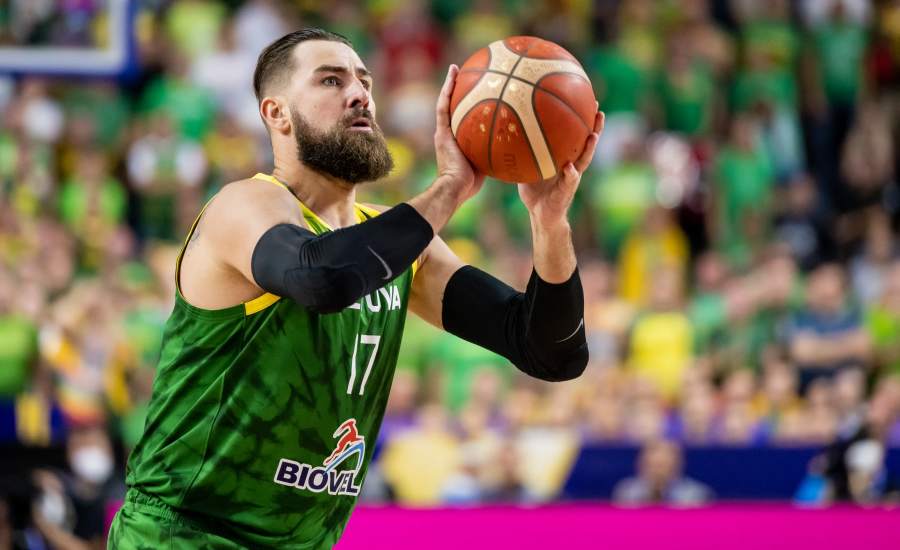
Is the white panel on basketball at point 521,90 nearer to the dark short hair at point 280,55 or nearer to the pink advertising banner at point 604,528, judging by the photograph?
the dark short hair at point 280,55

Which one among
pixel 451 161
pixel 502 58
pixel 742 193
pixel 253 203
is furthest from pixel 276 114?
pixel 742 193

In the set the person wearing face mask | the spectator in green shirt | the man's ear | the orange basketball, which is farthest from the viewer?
the spectator in green shirt

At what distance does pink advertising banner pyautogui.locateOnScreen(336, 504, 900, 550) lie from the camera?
6367 mm

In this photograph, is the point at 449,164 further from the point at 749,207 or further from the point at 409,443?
the point at 749,207

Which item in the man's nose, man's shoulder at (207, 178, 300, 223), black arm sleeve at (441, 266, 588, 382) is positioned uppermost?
the man's nose

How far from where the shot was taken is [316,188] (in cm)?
417

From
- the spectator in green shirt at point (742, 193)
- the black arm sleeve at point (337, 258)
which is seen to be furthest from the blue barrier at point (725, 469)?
the black arm sleeve at point (337, 258)

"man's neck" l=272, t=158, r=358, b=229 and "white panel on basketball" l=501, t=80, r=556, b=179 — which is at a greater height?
"white panel on basketball" l=501, t=80, r=556, b=179

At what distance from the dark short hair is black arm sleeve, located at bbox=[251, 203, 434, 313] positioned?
790mm

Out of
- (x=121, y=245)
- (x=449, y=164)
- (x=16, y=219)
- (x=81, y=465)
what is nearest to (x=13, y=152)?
(x=16, y=219)

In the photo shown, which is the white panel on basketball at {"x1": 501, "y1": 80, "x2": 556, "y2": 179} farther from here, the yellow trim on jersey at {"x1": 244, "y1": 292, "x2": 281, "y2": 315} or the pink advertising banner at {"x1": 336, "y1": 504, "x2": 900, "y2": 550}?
the pink advertising banner at {"x1": 336, "y1": 504, "x2": 900, "y2": 550}

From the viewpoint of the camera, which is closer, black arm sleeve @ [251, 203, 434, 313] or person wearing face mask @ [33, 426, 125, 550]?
black arm sleeve @ [251, 203, 434, 313]

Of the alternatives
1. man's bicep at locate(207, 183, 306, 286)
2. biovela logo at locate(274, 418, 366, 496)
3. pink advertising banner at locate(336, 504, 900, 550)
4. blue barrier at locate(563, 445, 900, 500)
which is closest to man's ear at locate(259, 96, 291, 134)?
man's bicep at locate(207, 183, 306, 286)

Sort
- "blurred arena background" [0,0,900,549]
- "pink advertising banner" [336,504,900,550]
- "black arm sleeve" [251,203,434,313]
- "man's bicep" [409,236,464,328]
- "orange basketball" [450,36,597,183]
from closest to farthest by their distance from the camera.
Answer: "black arm sleeve" [251,203,434,313] < "orange basketball" [450,36,597,183] < "man's bicep" [409,236,464,328] < "pink advertising banner" [336,504,900,550] < "blurred arena background" [0,0,900,549]
